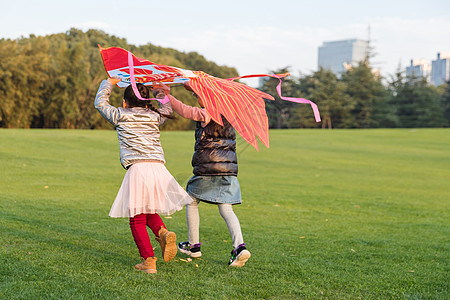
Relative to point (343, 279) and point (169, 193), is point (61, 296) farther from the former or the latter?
point (343, 279)

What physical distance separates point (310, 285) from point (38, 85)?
32978mm

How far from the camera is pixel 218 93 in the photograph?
4.29m

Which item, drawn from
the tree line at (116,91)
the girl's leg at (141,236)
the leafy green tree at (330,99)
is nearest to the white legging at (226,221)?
the girl's leg at (141,236)

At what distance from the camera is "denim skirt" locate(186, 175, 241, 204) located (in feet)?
15.1

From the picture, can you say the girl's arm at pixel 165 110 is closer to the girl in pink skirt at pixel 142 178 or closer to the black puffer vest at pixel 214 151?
the girl in pink skirt at pixel 142 178

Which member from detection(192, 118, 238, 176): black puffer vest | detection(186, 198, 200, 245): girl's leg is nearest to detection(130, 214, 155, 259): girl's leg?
detection(186, 198, 200, 245): girl's leg

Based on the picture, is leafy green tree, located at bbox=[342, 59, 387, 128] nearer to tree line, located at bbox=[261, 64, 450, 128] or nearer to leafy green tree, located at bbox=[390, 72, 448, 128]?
tree line, located at bbox=[261, 64, 450, 128]

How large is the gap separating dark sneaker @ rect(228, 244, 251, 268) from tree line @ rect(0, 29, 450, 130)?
17.7 m

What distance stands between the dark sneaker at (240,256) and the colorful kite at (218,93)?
97 centimetres

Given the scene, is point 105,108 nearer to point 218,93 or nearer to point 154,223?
point 218,93

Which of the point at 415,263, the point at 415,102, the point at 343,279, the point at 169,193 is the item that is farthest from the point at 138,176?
the point at 415,102

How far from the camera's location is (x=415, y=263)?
17.4ft

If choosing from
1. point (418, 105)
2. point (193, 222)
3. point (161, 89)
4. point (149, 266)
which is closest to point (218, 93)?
point (161, 89)

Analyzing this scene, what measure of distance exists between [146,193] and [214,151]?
31.3 inches
